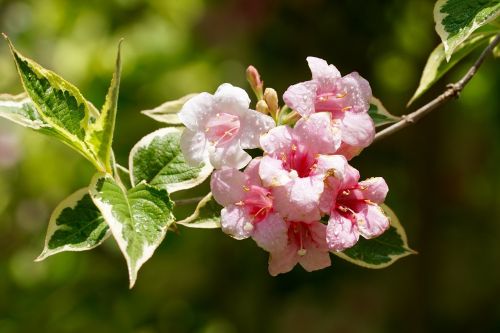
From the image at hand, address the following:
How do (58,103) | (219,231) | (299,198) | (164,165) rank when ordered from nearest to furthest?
(299,198) → (58,103) → (164,165) → (219,231)

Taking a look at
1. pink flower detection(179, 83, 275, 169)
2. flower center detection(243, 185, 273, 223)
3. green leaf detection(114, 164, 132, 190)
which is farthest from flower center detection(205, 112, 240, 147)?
green leaf detection(114, 164, 132, 190)

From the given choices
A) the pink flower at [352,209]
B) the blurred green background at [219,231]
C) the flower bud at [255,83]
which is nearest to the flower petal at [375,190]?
the pink flower at [352,209]

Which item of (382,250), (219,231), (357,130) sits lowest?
(219,231)

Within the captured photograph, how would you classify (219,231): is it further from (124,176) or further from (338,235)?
(338,235)

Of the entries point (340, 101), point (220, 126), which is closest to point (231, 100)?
point (220, 126)

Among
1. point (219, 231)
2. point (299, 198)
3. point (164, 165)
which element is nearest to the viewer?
point (299, 198)

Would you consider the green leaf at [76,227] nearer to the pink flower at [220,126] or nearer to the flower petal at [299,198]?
the pink flower at [220,126]
